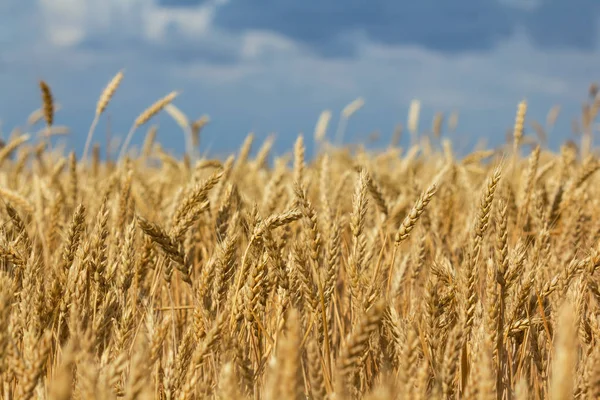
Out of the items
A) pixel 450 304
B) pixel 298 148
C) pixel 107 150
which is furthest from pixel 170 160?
pixel 450 304

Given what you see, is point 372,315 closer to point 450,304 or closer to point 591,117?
point 450,304

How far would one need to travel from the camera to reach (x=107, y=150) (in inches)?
154

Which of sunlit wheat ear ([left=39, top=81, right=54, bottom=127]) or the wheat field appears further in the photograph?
sunlit wheat ear ([left=39, top=81, right=54, bottom=127])

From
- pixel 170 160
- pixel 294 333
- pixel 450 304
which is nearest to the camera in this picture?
pixel 294 333

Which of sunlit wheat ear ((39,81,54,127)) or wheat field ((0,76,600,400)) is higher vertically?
sunlit wheat ear ((39,81,54,127))

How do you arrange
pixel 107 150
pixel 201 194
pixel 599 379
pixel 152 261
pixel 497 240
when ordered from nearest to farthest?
pixel 599 379
pixel 497 240
pixel 201 194
pixel 152 261
pixel 107 150

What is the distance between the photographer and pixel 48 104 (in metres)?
3.22

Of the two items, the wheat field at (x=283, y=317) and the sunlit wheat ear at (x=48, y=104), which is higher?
the sunlit wheat ear at (x=48, y=104)

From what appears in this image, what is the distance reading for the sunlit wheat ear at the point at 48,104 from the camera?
10.4ft

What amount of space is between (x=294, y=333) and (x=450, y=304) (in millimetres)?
828

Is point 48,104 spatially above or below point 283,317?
above

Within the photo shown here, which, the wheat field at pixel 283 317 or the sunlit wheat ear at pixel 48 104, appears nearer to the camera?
the wheat field at pixel 283 317

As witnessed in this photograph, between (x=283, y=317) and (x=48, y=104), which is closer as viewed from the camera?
(x=283, y=317)

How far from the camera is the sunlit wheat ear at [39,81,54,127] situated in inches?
124
